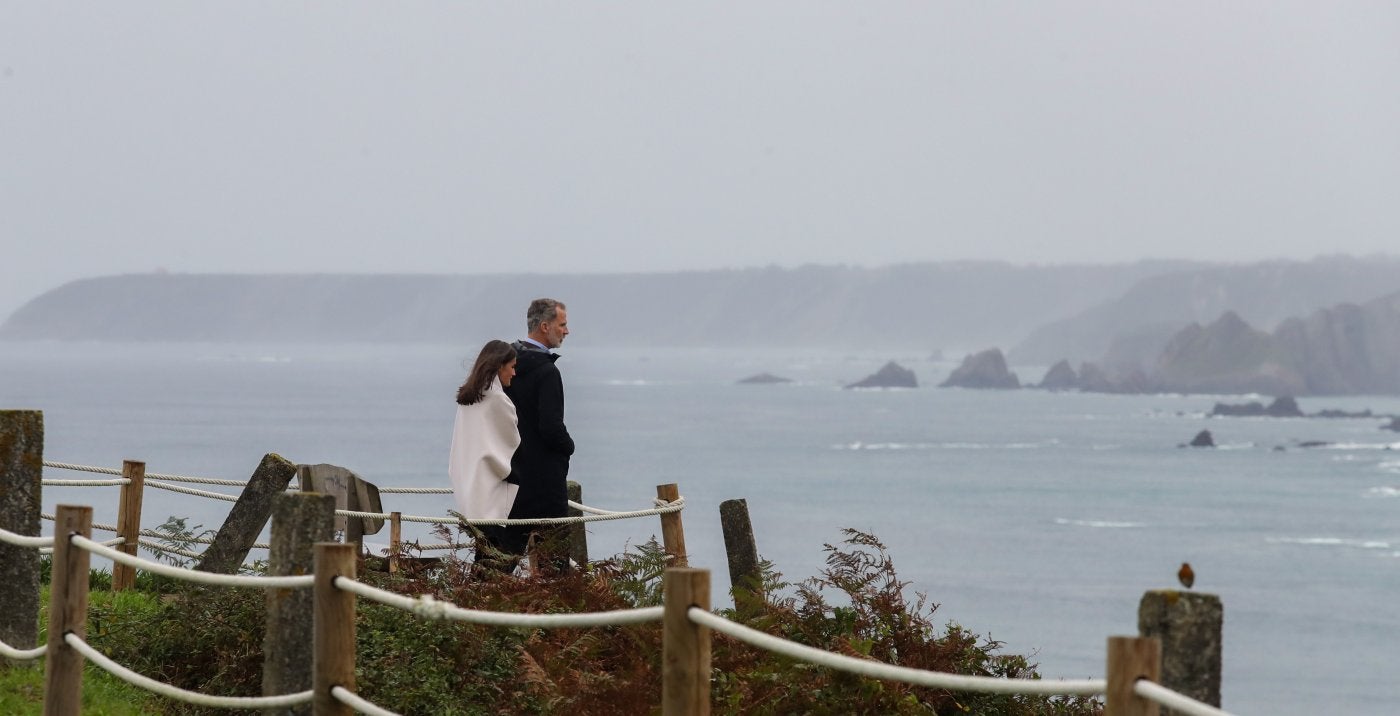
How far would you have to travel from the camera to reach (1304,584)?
138 meters

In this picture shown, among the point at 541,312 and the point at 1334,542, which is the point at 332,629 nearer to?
the point at 541,312

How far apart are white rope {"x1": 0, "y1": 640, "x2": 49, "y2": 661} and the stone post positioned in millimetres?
2586

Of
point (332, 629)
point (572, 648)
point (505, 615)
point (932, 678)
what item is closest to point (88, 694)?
point (572, 648)

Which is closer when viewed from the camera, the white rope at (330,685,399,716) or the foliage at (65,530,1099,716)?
the white rope at (330,685,399,716)

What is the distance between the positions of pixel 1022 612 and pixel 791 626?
115866mm

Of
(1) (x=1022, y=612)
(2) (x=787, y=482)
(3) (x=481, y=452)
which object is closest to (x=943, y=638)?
(3) (x=481, y=452)

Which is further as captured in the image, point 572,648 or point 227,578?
point 572,648

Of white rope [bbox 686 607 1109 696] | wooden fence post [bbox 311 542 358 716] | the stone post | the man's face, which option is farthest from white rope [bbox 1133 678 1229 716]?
the stone post

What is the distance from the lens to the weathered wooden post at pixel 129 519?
38.5 feet

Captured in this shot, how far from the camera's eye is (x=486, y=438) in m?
9.82

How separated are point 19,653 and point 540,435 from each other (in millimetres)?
3254

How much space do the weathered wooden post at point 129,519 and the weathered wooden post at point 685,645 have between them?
7613mm

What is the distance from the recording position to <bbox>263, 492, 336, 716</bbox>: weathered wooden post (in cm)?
630

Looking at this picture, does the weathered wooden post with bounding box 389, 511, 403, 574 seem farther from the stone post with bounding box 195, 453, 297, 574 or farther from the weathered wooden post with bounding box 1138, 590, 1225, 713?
the weathered wooden post with bounding box 1138, 590, 1225, 713
